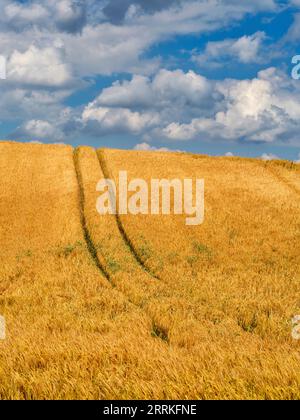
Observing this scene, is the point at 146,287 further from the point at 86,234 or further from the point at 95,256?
the point at 86,234

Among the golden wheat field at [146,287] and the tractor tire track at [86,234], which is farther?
the tractor tire track at [86,234]

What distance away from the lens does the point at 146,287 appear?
46.5 feet

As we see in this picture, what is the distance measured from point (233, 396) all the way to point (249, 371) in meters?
0.88

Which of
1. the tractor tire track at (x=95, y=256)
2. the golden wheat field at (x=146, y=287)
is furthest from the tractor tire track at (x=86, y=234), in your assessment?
the golden wheat field at (x=146, y=287)

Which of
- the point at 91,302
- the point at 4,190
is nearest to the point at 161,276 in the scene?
the point at 91,302

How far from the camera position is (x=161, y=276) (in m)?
16.2

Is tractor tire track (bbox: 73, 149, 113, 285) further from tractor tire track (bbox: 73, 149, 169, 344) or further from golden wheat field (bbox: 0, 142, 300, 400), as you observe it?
golden wheat field (bbox: 0, 142, 300, 400)

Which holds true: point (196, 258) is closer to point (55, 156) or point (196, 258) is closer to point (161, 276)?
point (161, 276)

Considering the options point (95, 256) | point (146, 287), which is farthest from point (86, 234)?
point (146, 287)

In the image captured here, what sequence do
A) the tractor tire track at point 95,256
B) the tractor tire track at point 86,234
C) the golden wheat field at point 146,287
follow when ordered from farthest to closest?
the tractor tire track at point 86,234 < the tractor tire track at point 95,256 < the golden wheat field at point 146,287

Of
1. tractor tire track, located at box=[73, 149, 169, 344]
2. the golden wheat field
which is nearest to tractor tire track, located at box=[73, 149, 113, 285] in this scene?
tractor tire track, located at box=[73, 149, 169, 344]

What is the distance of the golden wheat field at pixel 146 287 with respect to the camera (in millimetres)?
5273

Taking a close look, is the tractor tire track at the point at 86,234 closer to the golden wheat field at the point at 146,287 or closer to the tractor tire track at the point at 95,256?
the tractor tire track at the point at 95,256

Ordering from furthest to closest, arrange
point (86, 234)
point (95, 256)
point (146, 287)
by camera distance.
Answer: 1. point (86, 234)
2. point (95, 256)
3. point (146, 287)
